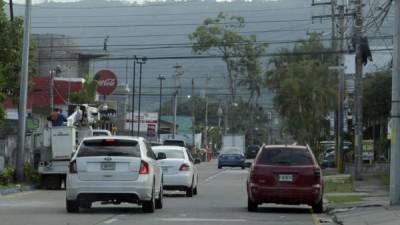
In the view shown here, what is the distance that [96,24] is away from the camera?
69875mm

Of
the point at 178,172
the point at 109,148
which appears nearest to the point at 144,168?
the point at 109,148

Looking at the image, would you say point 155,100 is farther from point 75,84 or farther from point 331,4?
point 331,4

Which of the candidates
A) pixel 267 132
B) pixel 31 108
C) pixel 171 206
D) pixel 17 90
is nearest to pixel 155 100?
pixel 267 132

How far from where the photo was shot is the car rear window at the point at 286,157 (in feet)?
71.7

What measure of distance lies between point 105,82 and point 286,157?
1777 inches

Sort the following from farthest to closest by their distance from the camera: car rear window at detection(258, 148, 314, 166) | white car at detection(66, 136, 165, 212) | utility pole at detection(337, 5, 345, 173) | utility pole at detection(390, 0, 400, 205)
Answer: utility pole at detection(337, 5, 345, 173) → utility pole at detection(390, 0, 400, 205) → car rear window at detection(258, 148, 314, 166) → white car at detection(66, 136, 165, 212)

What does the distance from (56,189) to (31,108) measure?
2935 centimetres

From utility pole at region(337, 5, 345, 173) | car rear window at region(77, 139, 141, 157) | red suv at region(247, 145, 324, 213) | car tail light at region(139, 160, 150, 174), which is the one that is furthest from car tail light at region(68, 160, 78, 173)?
utility pole at region(337, 5, 345, 173)

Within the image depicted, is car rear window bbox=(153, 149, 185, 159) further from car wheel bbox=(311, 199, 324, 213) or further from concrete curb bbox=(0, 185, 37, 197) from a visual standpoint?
car wheel bbox=(311, 199, 324, 213)

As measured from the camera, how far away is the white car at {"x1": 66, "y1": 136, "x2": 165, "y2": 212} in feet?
65.3

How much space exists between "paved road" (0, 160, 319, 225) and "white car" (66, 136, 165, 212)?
42 centimetres

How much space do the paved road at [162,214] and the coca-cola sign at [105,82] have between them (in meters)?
38.5

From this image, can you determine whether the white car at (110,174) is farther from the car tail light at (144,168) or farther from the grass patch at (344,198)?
the grass patch at (344,198)

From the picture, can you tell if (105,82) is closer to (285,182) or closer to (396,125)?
(396,125)
